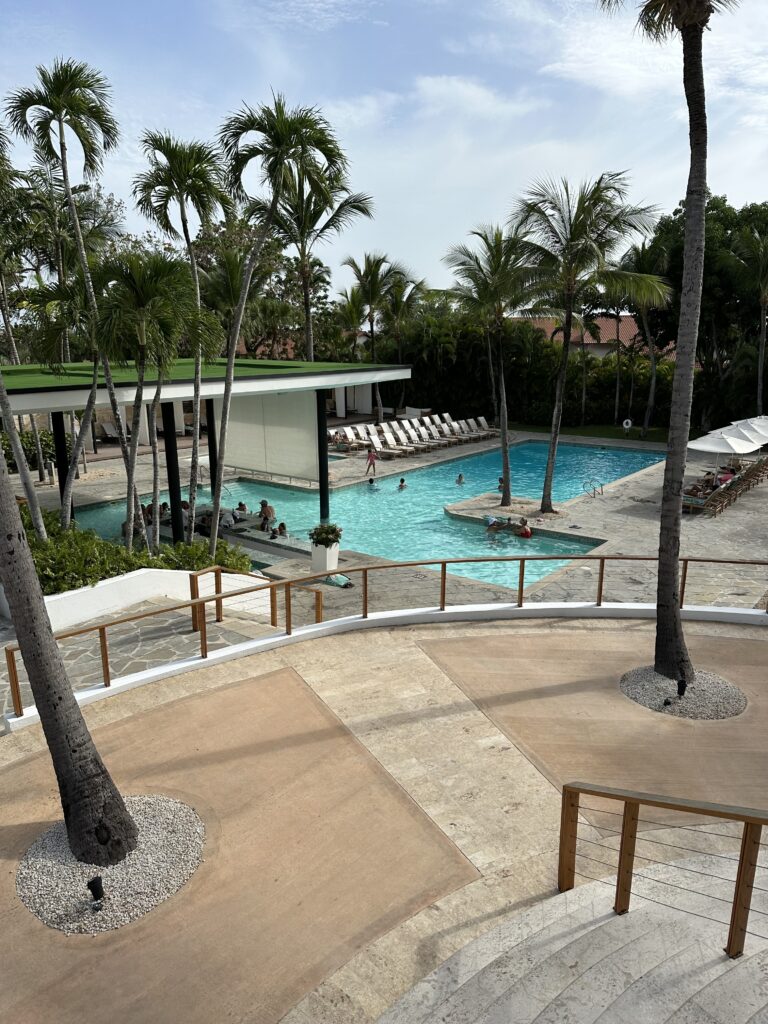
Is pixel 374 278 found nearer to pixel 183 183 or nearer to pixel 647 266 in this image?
pixel 647 266

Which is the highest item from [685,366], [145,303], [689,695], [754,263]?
[754,263]

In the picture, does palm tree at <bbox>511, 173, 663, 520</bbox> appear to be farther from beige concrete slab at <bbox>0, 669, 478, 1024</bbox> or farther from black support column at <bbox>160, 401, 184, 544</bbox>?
beige concrete slab at <bbox>0, 669, 478, 1024</bbox>

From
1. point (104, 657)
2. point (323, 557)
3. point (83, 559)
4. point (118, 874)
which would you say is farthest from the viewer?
point (323, 557)

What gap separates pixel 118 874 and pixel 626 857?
145 inches

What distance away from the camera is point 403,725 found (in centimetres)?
744

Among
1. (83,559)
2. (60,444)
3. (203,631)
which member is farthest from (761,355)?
(203,631)

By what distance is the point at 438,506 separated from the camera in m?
23.5

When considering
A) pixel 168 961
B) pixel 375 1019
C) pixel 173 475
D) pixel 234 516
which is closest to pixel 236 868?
pixel 168 961

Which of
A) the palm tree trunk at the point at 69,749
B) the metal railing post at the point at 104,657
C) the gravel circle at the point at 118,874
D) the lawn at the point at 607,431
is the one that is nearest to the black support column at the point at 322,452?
the metal railing post at the point at 104,657

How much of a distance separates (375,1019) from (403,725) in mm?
3339

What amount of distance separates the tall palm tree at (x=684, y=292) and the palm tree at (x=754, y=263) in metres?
22.6

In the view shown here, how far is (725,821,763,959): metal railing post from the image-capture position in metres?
4.11

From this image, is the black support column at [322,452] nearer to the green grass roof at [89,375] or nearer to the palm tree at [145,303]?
the green grass roof at [89,375]

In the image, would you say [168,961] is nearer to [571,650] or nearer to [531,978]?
[531,978]
